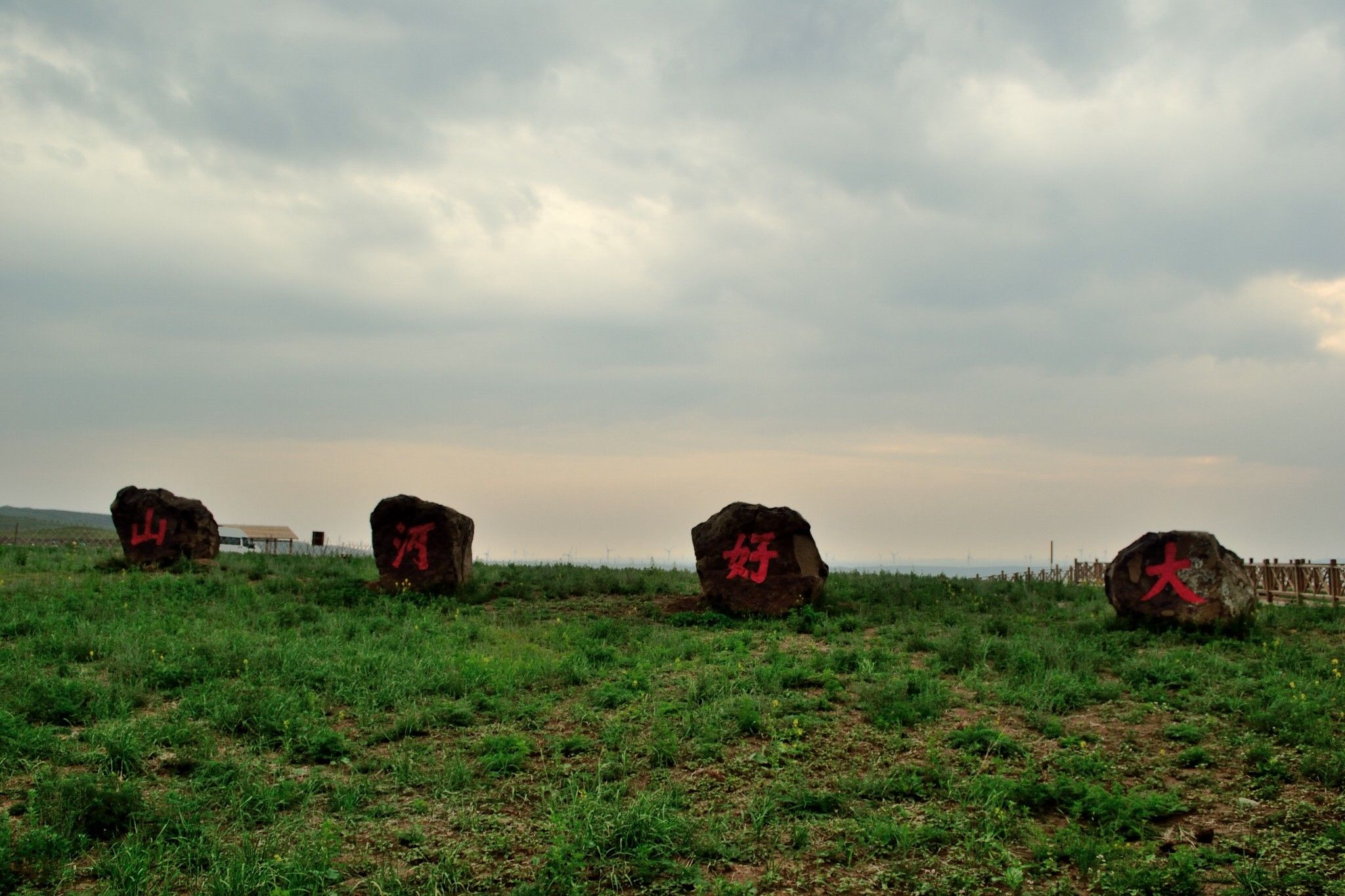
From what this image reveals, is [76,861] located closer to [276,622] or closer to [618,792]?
[618,792]

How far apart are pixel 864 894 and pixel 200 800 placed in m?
5.65

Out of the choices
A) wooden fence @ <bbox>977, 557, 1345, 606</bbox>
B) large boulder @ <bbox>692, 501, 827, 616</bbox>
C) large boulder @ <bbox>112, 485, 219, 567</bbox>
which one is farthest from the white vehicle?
wooden fence @ <bbox>977, 557, 1345, 606</bbox>

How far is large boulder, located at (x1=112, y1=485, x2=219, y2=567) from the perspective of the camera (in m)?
21.5

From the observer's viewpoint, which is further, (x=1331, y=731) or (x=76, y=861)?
(x=1331, y=731)

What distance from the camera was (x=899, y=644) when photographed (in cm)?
1366

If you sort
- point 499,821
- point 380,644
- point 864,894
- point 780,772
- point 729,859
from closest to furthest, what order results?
point 864,894 < point 729,859 < point 499,821 < point 780,772 < point 380,644

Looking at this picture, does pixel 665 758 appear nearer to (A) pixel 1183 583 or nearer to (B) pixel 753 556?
(B) pixel 753 556

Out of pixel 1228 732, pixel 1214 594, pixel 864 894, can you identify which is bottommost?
pixel 864 894

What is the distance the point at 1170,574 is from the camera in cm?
1458

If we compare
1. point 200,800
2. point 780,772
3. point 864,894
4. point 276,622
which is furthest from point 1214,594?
point 276,622

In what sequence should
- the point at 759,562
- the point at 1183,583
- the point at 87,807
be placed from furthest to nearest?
1. the point at 759,562
2. the point at 1183,583
3. the point at 87,807

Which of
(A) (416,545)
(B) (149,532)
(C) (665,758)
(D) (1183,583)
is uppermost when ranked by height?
(B) (149,532)

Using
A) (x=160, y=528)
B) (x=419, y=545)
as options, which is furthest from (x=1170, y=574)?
(x=160, y=528)

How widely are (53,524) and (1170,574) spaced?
8900 centimetres
